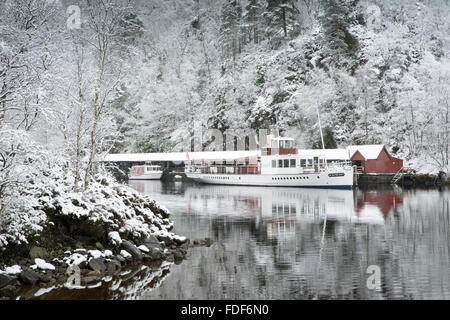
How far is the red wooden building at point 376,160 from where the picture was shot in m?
57.9

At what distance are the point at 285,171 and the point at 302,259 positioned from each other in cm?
3767

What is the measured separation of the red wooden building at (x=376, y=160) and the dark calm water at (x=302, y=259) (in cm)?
3047

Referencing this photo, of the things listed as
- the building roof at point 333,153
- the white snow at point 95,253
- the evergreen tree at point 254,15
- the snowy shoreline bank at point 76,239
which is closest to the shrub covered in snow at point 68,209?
the snowy shoreline bank at point 76,239

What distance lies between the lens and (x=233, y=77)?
9288 cm

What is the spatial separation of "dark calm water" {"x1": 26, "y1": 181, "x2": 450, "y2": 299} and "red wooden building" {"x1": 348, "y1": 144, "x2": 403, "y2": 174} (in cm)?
3047

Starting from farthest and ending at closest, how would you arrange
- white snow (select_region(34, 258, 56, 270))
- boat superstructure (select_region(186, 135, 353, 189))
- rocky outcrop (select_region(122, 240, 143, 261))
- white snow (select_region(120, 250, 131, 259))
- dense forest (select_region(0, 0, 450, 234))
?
boat superstructure (select_region(186, 135, 353, 189)) → rocky outcrop (select_region(122, 240, 143, 261)) → white snow (select_region(120, 250, 131, 259)) → dense forest (select_region(0, 0, 450, 234)) → white snow (select_region(34, 258, 56, 270))

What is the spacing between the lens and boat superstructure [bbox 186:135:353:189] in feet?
160

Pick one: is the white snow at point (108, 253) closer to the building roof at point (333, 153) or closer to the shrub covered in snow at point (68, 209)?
the shrub covered in snow at point (68, 209)

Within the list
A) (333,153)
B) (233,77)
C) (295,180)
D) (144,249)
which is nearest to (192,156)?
(333,153)

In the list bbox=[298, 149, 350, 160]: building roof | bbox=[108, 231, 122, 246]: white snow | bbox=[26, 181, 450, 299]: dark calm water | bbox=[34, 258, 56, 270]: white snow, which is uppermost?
bbox=[298, 149, 350, 160]: building roof

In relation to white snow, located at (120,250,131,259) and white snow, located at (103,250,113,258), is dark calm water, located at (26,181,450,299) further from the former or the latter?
white snow, located at (103,250,113,258)

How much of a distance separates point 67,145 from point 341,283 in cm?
1223

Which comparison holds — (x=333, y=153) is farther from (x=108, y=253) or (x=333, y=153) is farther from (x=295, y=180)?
(x=108, y=253)

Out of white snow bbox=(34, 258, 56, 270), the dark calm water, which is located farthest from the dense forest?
the dark calm water
